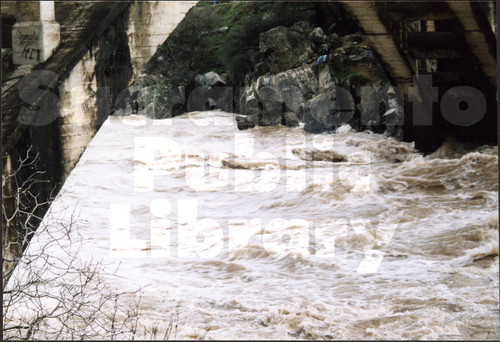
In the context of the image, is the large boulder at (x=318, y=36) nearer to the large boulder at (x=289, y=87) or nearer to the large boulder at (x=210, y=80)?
the large boulder at (x=289, y=87)

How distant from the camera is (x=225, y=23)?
32094 millimetres

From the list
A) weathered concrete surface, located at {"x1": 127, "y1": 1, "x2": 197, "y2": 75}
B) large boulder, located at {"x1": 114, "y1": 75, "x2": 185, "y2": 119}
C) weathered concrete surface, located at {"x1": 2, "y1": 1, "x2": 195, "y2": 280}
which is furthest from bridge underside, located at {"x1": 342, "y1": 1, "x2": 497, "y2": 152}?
large boulder, located at {"x1": 114, "y1": 75, "x2": 185, "y2": 119}

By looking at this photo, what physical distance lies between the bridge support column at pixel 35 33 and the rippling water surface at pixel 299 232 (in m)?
1.63

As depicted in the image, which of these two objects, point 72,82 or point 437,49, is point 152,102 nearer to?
point 437,49

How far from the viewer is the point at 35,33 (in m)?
6.44

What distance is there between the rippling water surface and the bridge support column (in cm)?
163

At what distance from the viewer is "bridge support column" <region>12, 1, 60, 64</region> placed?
6332 millimetres

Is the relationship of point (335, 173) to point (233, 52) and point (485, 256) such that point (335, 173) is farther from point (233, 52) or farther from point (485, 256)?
point (233, 52)

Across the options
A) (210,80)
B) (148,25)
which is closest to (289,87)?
(210,80)

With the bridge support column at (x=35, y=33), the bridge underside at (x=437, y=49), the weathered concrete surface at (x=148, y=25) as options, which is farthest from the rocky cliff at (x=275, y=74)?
the bridge support column at (x=35, y=33)

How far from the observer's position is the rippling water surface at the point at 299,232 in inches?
389

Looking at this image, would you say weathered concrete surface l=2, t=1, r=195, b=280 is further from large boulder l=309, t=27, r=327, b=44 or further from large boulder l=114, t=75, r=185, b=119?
large boulder l=114, t=75, r=185, b=119

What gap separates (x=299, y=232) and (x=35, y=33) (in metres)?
8.61

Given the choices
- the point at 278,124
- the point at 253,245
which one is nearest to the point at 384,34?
the point at 253,245
